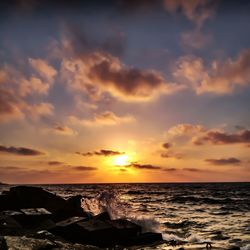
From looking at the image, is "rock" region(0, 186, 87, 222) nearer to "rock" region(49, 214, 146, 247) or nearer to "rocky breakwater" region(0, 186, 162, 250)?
"rocky breakwater" region(0, 186, 162, 250)

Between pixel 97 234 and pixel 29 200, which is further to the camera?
pixel 29 200

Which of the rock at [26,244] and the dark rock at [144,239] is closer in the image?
the rock at [26,244]

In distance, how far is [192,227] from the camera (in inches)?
747

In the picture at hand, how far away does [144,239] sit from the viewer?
1170cm

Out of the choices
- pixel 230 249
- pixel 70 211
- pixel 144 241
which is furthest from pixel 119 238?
pixel 70 211

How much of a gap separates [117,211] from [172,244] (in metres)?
9.61

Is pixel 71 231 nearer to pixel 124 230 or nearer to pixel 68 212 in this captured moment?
pixel 124 230

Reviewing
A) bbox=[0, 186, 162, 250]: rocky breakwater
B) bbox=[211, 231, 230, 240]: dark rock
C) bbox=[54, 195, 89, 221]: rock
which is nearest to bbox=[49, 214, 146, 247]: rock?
bbox=[0, 186, 162, 250]: rocky breakwater

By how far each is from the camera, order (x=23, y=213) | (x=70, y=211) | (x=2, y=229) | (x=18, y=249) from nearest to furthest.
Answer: (x=18, y=249), (x=2, y=229), (x=23, y=213), (x=70, y=211)

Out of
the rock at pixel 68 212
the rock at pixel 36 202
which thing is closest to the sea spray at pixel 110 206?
the rock at pixel 68 212

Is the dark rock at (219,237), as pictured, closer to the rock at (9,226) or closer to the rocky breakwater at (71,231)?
the rocky breakwater at (71,231)

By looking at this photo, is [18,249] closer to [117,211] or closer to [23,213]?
[23,213]

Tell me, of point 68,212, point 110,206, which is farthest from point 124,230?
point 110,206

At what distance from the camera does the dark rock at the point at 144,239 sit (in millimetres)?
11438
